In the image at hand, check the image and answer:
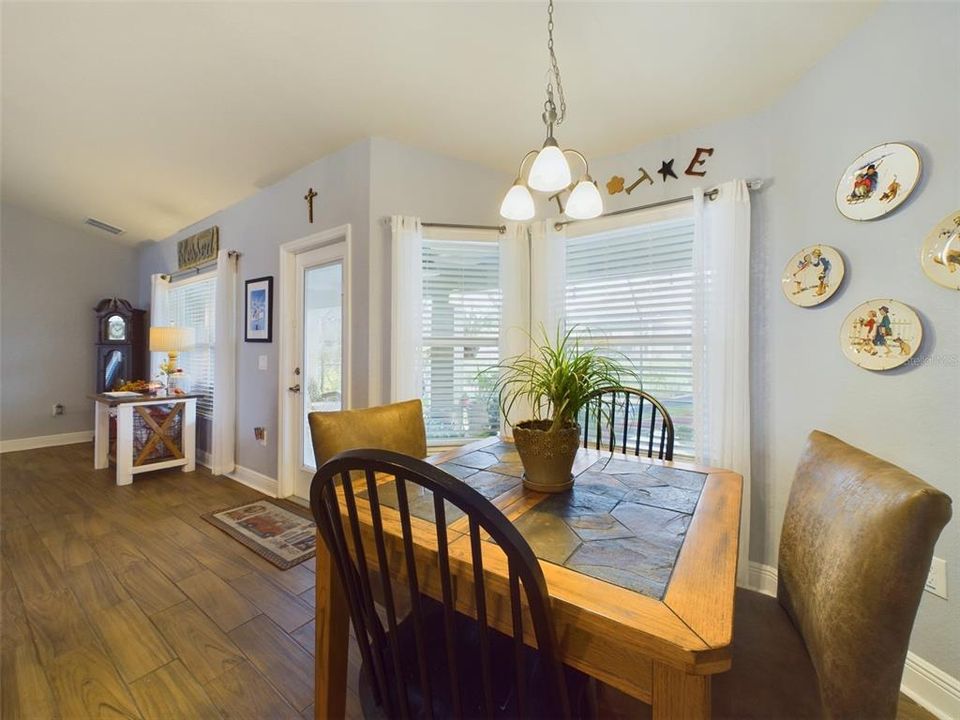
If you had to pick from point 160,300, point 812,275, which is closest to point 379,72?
point 812,275

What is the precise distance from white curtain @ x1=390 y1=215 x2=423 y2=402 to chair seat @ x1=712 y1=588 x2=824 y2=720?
6.21 feet

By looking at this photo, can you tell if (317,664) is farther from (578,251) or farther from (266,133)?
(266,133)

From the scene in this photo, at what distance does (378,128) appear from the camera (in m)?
2.36

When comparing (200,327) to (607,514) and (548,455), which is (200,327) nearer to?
(548,455)

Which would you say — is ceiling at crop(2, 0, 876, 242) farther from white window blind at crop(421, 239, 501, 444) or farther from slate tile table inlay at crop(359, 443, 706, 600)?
slate tile table inlay at crop(359, 443, 706, 600)

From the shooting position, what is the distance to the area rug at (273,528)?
218 cm

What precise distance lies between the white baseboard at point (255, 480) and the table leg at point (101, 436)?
1436 mm

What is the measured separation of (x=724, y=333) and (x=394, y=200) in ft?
6.85

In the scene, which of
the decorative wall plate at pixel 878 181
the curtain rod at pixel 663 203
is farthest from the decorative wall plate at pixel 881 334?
the curtain rod at pixel 663 203

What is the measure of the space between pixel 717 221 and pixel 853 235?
54 centimetres

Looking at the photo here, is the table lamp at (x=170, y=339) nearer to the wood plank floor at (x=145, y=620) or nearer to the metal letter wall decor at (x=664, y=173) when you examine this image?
the wood plank floor at (x=145, y=620)

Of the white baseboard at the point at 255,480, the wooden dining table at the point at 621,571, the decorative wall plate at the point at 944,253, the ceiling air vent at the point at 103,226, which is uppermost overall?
the ceiling air vent at the point at 103,226

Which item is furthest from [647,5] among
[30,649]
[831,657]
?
[30,649]

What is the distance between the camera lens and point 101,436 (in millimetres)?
3738
